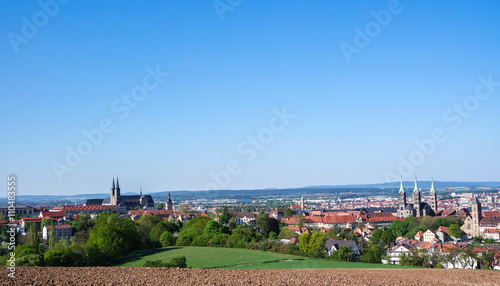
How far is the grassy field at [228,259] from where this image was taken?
127ft

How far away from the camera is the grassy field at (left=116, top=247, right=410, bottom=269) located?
38844 mm

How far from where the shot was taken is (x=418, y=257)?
45.3 metres

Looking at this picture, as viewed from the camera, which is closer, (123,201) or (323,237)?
(323,237)

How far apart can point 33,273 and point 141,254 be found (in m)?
33.6

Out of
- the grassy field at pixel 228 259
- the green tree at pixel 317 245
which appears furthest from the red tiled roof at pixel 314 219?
the grassy field at pixel 228 259

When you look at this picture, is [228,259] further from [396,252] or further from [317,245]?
[396,252]

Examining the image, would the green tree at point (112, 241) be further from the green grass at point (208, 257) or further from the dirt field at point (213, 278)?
the dirt field at point (213, 278)

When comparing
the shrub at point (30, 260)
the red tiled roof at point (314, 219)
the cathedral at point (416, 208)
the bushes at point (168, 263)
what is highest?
the shrub at point (30, 260)

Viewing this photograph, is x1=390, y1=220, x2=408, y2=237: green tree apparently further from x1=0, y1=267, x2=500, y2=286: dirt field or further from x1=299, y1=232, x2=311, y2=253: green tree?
x1=0, y1=267, x2=500, y2=286: dirt field

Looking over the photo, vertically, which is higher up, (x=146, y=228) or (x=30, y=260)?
(x=30, y=260)

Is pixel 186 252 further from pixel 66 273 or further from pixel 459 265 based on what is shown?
pixel 66 273

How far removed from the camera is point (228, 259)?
44.9 meters

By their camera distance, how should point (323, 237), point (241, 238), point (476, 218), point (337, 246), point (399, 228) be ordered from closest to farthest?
point (337, 246)
point (323, 237)
point (241, 238)
point (399, 228)
point (476, 218)

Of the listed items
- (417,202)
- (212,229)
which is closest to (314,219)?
(417,202)
